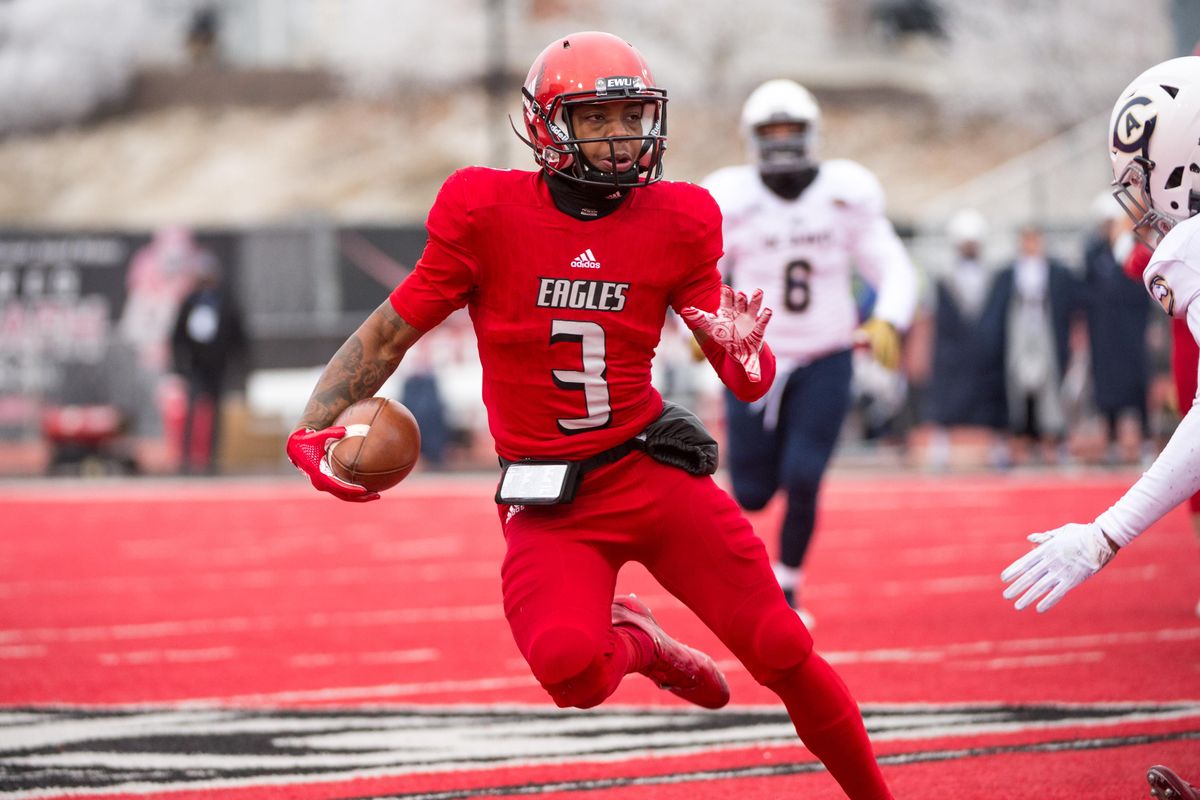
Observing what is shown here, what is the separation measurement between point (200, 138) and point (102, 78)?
3.05 metres

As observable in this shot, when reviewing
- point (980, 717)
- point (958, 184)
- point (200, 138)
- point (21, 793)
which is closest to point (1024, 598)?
point (980, 717)

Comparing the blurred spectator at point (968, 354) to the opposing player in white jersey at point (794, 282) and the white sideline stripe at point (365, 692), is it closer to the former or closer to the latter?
the opposing player in white jersey at point (794, 282)

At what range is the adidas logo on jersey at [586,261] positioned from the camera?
4043mm

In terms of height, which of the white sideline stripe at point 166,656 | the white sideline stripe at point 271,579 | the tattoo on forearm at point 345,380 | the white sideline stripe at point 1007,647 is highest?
the tattoo on forearm at point 345,380

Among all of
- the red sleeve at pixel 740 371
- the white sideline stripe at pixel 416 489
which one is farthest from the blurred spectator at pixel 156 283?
the red sleeve at pixel 740 371

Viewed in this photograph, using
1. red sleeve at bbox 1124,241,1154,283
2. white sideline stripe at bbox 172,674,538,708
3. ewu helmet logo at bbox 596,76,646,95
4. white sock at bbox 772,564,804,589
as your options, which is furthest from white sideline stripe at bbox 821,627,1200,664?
ewu helmet logo at bbox 596,76,646,95

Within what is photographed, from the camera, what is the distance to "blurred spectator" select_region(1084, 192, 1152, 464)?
14352 millimetres

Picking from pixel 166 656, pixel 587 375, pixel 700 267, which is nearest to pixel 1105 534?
pixel 700 267

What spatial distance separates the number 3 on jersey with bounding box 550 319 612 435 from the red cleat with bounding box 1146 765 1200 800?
1508 mm

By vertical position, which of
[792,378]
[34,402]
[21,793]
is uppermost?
[792,378]

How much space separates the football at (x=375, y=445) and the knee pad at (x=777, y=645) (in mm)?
911

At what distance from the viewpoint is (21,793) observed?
4457 mm

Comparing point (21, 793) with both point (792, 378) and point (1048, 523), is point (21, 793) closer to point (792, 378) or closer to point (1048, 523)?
point (792, 378)

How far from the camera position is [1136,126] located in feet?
13.2
